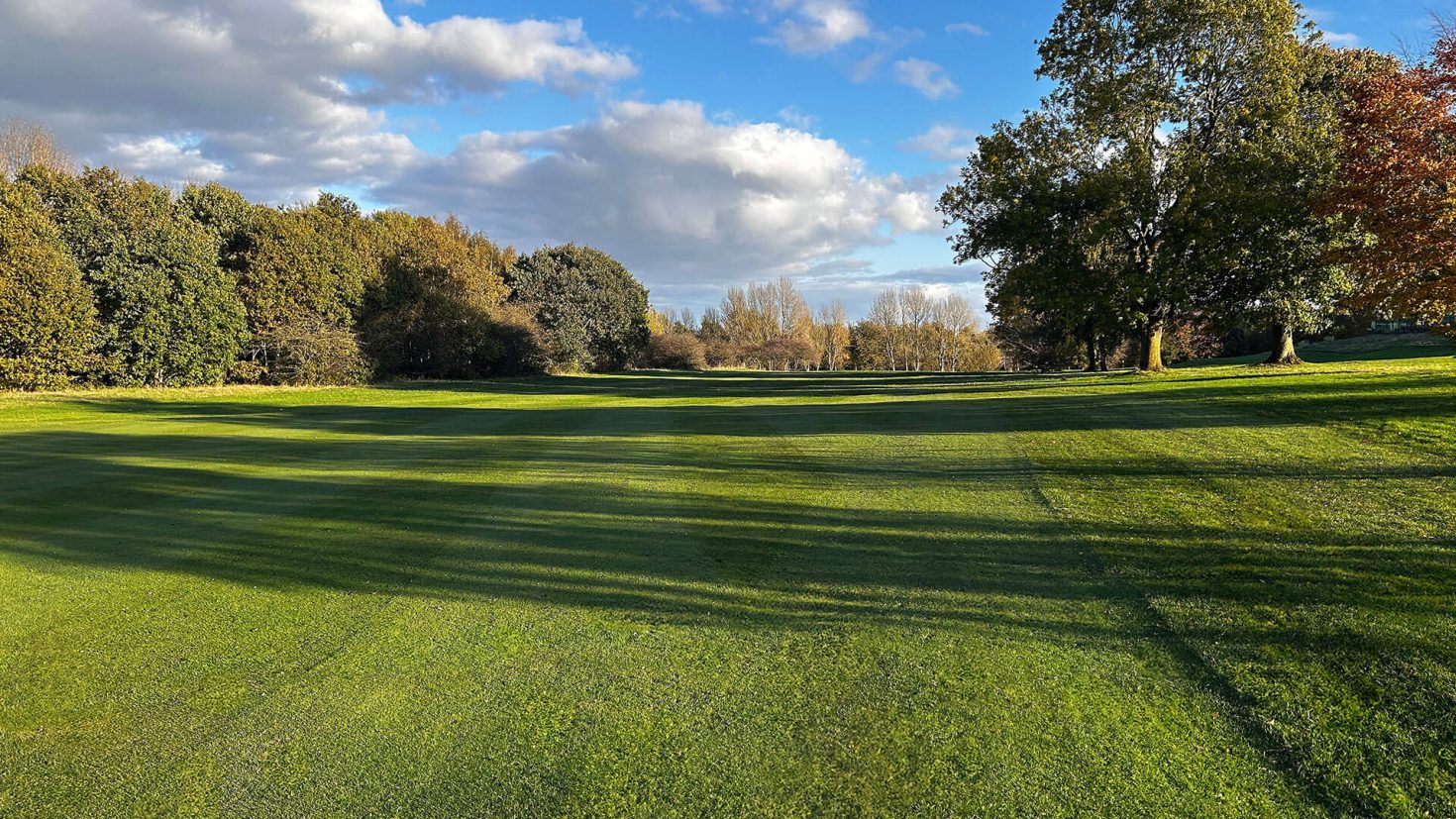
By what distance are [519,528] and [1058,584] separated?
4.92m

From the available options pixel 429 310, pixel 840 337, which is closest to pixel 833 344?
pixel 840 337

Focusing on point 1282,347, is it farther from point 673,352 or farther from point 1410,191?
point 673,352

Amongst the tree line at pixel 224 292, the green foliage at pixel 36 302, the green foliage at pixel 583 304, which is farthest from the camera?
the green foliage at pixel 583 304

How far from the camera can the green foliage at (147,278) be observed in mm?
27750

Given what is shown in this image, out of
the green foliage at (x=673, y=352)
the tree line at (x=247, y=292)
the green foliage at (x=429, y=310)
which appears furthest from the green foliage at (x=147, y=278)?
the green foliage at (x=673, y=352)

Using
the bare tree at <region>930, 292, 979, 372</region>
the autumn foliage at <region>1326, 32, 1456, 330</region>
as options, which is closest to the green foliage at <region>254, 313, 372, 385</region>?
the autumn foliage at <region>1326, 32, 1456, 330</region>

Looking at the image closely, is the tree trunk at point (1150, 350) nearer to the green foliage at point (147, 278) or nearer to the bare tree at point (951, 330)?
the green foliage at point (147, 278)

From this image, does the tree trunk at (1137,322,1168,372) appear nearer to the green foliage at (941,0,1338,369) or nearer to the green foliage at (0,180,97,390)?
the green foliage at (941,0,1338,369)

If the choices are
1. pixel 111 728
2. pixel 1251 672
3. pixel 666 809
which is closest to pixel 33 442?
pixel 111 728

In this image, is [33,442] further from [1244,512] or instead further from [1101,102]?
[1101,102]

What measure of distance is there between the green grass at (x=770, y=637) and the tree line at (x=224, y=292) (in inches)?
910

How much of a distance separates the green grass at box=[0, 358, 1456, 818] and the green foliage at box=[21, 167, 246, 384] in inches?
960

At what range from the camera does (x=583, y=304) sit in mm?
56844

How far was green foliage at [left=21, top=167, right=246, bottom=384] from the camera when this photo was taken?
27.8m
